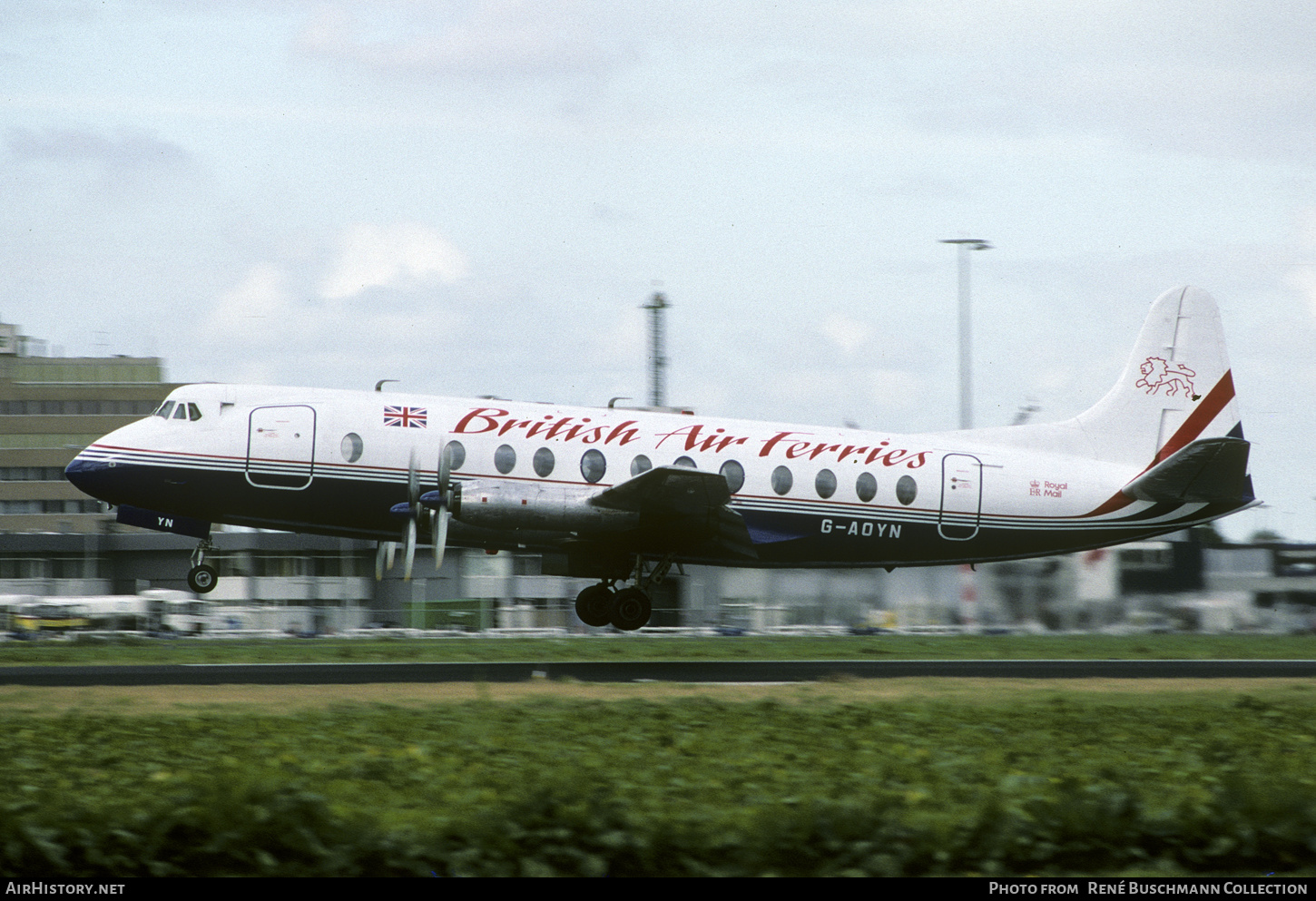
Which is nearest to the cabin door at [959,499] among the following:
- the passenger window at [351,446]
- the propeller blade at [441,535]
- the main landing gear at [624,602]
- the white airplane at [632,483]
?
the white airplane at [632,483]

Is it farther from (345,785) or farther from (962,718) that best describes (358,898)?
(962,718)

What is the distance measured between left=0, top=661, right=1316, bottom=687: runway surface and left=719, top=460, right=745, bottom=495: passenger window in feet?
12.1

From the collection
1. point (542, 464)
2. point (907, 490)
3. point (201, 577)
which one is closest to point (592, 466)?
point (542, 464)

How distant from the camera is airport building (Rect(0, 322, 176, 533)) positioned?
3250 inches

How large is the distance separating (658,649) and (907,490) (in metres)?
9.42

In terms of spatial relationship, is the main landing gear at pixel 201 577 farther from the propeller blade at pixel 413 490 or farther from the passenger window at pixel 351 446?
the propeller blade at pixel 413 490

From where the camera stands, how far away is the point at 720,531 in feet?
82.9

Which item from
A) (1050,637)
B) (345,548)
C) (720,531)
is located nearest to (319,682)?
(720,531)

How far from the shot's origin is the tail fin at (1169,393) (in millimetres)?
28922

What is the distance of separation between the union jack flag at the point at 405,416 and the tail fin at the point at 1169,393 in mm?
14841

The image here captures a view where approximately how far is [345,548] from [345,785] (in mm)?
54642

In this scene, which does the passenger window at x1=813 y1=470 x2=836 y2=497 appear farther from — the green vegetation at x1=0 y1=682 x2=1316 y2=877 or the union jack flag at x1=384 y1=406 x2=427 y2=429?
the union jack flag at x1=384 y1=406 x2=427 y2=429

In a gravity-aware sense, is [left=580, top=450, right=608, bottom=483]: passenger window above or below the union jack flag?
below

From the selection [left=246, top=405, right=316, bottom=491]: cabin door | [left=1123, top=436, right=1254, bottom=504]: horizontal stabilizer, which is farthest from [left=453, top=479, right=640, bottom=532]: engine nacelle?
[left=1123, top=436, right=1254, bottom=504]: horizontal stabilizer
